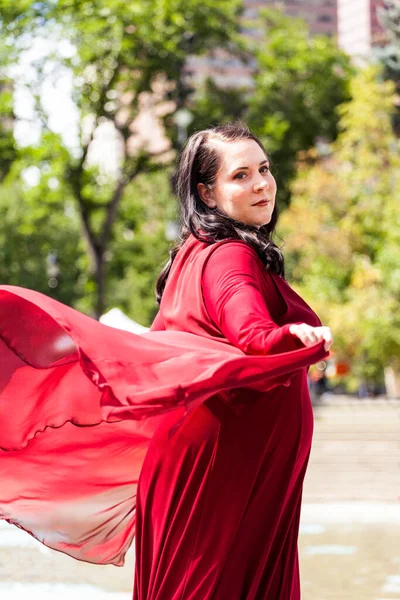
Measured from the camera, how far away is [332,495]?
1053cm

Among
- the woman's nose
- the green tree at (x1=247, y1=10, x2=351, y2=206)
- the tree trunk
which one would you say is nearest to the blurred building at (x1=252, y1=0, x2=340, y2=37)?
the green tree at (x1=247, y1=10, x2=351, y2=206)

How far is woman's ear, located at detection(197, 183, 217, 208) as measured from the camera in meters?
3.44

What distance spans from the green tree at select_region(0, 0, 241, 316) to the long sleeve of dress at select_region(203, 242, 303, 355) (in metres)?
26.8

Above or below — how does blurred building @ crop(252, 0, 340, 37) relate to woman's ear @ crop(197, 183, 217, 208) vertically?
above

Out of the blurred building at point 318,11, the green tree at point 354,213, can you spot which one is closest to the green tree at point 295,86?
the green tree at point 354,213

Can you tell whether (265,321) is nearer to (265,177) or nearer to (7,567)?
(265,177)

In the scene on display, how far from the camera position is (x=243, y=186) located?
11.0ft

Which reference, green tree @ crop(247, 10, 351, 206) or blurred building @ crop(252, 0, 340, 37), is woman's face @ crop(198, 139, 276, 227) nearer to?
green tree @ crop(247, 10, 351, 206)

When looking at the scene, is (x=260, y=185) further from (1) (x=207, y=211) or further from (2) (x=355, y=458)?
(2) (x=355, y=458)

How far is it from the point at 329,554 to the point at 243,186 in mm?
4364

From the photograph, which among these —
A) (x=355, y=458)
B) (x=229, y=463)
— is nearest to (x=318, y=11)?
(x=355, y=458)

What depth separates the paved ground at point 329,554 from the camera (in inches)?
233

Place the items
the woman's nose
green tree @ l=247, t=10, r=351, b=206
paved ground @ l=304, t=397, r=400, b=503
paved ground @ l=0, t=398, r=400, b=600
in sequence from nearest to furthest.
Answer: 1. the woman's nose
2. paved ground @ l=0, t=398, r=400, b=600
3. paved ground @ l=304, t=397, r=400, b=503
4. green tree @ l=247, t=10, r=351, b=206

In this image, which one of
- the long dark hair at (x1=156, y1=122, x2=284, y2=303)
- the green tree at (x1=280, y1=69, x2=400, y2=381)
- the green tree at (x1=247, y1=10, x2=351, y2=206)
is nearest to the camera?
the long dark hair at (x1=156, y1=122, x2=284, y2=303)
